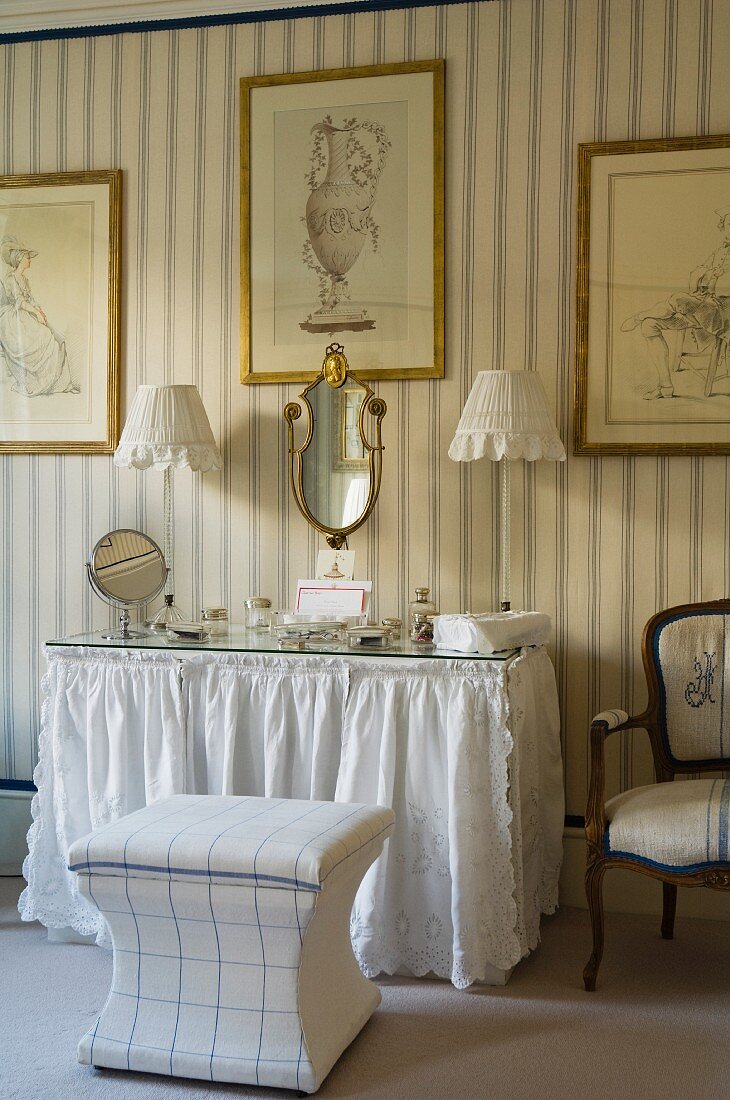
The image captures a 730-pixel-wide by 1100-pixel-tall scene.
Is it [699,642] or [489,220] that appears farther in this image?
[489,220]

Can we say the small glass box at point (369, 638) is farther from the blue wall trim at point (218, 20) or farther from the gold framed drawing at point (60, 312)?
the blue wall trim at point (218, 20)

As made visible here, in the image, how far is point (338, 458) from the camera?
3.48 metres

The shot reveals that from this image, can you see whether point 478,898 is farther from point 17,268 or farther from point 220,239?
point 17,268

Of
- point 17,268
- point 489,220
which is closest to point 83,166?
point 17,268

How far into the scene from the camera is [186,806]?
2.55m

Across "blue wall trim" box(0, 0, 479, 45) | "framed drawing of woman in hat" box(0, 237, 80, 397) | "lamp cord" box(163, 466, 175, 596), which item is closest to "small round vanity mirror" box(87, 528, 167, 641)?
"lamp cord" box(163, 466, 175, 596)

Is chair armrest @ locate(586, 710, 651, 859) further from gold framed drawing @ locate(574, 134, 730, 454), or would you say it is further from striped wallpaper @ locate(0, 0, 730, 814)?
gold framed drawing @ locate(574, 134, 730, 454)

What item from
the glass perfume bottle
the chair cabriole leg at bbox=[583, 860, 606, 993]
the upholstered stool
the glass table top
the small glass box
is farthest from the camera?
the glass perfume bottle

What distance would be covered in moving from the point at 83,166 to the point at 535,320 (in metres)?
1.62

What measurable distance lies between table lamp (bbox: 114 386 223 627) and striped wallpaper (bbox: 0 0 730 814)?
10.1 inches

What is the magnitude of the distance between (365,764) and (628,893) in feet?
3.48

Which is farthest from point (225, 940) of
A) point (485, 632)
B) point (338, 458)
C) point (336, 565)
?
point (338, 458)

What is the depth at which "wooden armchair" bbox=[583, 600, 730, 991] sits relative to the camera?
8.48ft

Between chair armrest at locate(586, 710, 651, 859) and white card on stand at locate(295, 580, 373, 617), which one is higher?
white card on stand at locate(295, 580, 373, 617)
